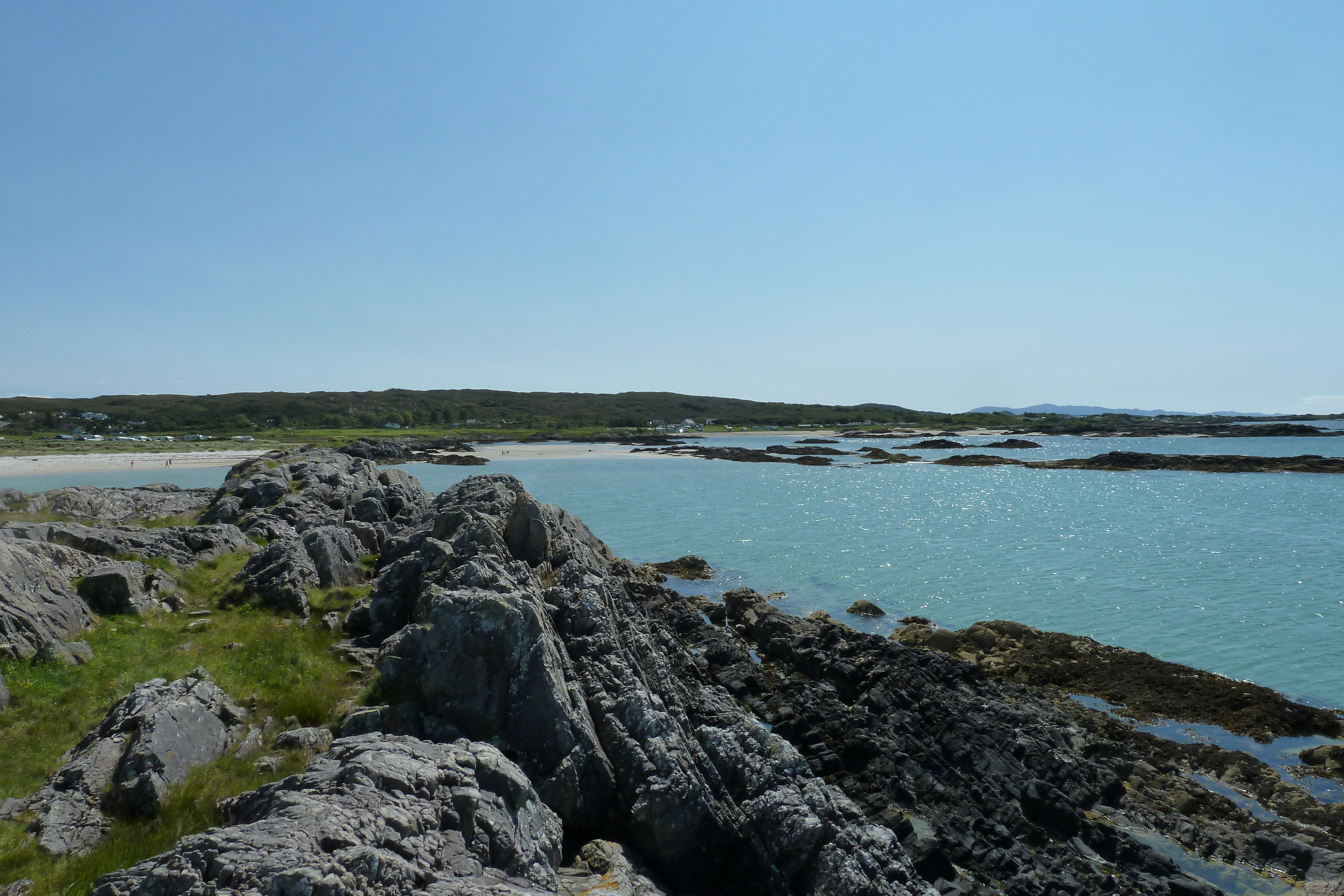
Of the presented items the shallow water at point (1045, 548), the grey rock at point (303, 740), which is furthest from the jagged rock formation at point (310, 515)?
the shallow water at point (1045, 548)

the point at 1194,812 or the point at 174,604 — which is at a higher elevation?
the point at 174,604

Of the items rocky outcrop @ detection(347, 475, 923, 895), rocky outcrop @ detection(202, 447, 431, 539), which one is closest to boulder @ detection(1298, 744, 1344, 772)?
rocky outcrop @ detection(347, 475, 923, 895)

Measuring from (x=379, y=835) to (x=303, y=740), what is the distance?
4.71m

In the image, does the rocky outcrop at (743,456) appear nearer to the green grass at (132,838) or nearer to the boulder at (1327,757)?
the boulder at (1327,757)

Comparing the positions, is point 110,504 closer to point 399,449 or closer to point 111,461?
point 111,461

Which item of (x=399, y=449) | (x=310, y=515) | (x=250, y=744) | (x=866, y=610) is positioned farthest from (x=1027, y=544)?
(x=399, y=449)

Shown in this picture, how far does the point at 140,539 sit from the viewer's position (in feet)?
66.9

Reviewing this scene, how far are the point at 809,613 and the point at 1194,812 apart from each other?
14156 millimetres

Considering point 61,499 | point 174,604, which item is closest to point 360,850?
point 174,604

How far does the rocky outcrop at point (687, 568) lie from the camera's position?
33625mm

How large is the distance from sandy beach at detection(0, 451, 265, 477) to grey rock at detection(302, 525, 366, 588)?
55.8m

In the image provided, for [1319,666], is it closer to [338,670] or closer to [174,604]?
[338,670]

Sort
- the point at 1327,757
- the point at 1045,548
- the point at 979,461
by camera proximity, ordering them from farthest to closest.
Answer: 1. the point at 979,461
2. the point at 1045,548
3. the point at 1327,757

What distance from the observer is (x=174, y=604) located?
16547mm
